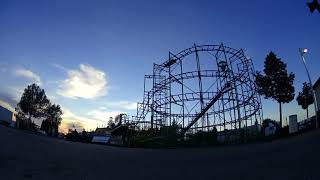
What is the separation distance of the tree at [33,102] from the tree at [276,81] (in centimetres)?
6336

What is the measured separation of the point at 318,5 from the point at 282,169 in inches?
211

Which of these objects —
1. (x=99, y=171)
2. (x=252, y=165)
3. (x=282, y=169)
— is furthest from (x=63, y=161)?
(x=282, y=169)

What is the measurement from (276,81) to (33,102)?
218 ft

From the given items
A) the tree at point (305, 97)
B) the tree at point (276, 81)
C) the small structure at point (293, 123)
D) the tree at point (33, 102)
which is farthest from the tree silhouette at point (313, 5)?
the tree at point (33, 102)

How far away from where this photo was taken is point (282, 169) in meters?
9.98

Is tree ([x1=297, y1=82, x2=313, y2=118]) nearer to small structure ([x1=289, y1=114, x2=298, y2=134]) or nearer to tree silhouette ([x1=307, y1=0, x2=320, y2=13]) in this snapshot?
small structure ([x1=289, y1=114, x2=298, y2=134])

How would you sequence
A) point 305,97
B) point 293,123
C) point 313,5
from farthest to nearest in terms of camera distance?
point 305,97
point 293,123
point 313,5

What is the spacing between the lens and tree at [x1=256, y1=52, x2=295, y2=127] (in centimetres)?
4144

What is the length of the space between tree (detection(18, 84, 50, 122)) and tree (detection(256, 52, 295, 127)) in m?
63.4

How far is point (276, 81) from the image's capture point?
42.2 meters

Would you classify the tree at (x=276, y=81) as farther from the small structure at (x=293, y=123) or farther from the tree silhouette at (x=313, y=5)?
the tree silhouette at (x=313, y=5)

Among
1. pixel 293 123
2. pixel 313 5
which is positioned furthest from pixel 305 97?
pixel 313 5

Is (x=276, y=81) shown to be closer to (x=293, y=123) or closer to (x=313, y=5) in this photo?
(x=293, y=123)

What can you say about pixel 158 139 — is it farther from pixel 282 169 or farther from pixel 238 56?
pixel 282 169
